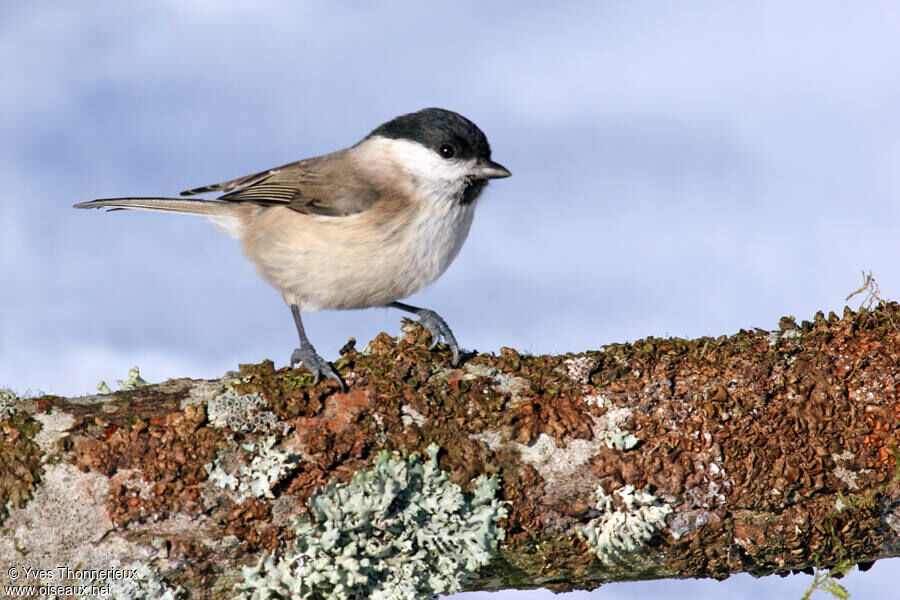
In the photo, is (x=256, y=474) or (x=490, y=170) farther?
(x=490, y=170)

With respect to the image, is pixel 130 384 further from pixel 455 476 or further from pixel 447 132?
pixel 447 132

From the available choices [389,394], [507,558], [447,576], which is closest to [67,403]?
[389,394]

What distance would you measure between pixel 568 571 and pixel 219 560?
1354 millimetres

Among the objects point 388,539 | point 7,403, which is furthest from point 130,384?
point 388,539

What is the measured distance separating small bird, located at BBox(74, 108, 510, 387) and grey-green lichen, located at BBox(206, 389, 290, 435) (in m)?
1.19

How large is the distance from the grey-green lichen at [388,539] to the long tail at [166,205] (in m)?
2.91

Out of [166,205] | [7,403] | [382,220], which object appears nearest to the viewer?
[7,403]

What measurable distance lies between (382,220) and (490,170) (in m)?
0.69

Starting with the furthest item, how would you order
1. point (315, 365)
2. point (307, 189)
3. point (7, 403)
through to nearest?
point (307, 189)
point (315, 365)
point (7, 403)

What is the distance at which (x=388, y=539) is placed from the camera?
303 cm

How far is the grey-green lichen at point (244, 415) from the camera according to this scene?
3.04 meters

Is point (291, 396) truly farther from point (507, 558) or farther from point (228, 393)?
point (507, 558)

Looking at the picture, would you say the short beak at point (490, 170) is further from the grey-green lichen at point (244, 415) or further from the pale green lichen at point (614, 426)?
the grey-green lichen at point (244, 415)

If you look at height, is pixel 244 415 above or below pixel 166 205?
below
